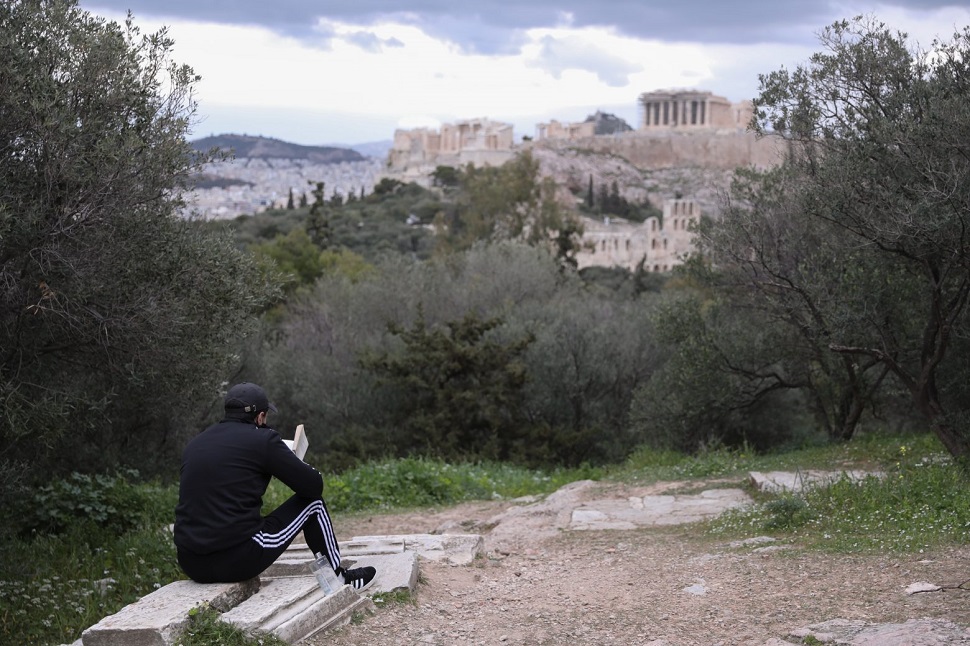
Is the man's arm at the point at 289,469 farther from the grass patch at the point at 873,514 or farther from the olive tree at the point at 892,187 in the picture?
the olive tree at the point at 892,187

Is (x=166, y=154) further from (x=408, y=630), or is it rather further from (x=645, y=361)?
(x=645, y=361)

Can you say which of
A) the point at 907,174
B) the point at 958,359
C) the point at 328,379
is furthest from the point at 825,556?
the point at 328,379

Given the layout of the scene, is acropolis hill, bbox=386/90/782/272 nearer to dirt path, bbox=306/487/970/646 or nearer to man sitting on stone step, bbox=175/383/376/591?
dirt path, bbox=306/487/970/646

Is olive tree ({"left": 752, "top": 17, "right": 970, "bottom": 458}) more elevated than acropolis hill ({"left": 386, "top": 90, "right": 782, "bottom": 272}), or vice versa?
acropolis hill ({"left": 386, "top": 90, "right": 782, "bottom": 272})

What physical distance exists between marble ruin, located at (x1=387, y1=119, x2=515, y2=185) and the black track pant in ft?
352

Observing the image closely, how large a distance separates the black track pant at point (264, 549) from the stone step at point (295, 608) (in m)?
0.17

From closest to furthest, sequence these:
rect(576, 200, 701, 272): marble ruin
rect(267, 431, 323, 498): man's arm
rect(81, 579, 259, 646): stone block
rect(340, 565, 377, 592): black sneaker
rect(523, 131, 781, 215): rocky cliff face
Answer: rect(81, 579, 259, 646): stone block, rect(267, 431, 323, 498): man's arm, rect(340, 565, 377, 592): black sneaker, rect(576, 200, 701, 272): marble ruin, rect(523, 131, 781, 215): rocky cliff face

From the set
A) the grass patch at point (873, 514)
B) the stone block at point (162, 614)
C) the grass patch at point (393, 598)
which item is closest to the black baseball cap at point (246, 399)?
the stone block at point (162, 614)

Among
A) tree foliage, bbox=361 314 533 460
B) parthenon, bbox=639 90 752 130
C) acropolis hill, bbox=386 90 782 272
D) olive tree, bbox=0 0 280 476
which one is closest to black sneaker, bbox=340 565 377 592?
olive tree, bbox=0 0 280 476

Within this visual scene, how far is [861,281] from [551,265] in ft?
67.5

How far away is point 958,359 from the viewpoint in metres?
11.2

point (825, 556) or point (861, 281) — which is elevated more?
point (861, 281)

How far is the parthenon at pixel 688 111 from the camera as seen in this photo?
142 meters

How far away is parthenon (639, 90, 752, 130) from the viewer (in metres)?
142
